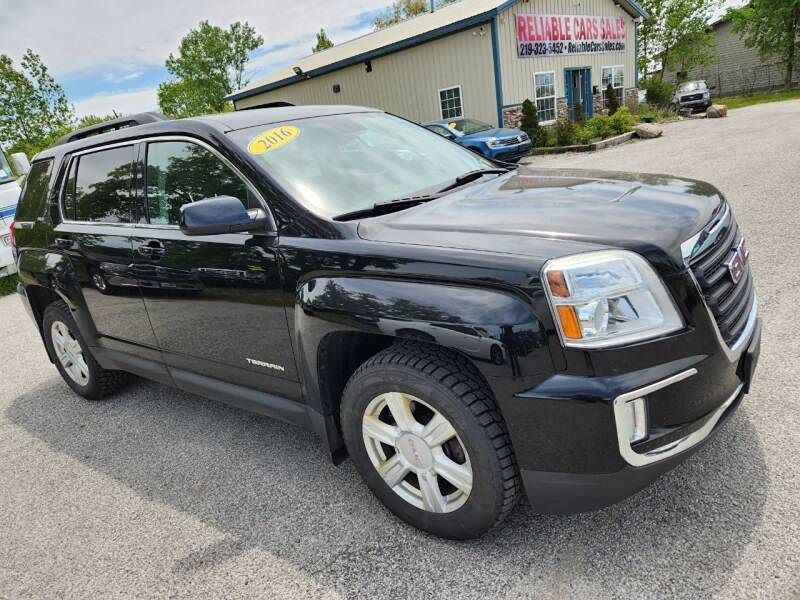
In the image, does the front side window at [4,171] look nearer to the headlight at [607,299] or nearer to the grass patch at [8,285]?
the grass patch at [8,285]

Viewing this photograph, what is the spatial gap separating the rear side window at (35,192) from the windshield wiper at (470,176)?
2.82 m

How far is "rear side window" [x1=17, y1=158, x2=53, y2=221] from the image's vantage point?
4.03 metres

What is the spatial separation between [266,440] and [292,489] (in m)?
0.58

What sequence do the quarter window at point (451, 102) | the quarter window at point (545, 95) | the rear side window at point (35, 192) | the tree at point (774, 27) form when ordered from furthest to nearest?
the tree at point (774, 27), the quarter window at point (545, 95), the quarter window at point (451, 102), the rear side window at point (35, 192)

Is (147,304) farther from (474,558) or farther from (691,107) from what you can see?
(691,107)

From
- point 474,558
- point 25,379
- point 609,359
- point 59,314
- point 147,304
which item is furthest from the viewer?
point 25,379

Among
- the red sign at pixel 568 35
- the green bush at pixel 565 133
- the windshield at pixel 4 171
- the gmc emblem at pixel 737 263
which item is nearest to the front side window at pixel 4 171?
the windshield at pixel 4 171

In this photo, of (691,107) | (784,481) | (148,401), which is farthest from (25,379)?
(691,107)

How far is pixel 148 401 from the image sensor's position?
13.9 ft

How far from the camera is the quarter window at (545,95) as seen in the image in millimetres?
21062

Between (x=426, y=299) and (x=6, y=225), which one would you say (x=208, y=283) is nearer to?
(x=426, y=299)

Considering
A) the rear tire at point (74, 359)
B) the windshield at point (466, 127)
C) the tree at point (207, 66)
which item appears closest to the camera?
the rear tire at point (74, 359)

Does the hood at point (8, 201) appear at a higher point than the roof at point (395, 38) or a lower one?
lower

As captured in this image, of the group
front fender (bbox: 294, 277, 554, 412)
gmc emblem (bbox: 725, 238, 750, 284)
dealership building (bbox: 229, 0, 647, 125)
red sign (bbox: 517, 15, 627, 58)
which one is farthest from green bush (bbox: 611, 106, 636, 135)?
front fender (bbox: 294, 277, 554, 412)
